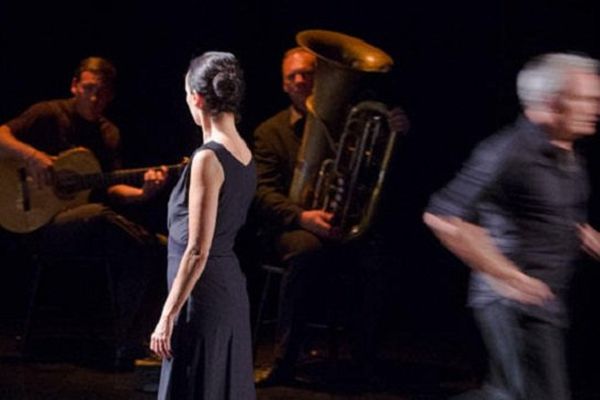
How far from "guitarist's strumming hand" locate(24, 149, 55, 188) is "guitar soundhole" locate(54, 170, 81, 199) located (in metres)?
0.05

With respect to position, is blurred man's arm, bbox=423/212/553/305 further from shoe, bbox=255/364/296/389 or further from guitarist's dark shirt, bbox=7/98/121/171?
guitarist's dark shirt, bbox=7/98/121/171

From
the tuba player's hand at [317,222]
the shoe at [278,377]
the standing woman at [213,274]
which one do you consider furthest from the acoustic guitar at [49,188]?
the standing woman at [213,274]

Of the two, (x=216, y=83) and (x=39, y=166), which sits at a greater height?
(x=216, y=83)

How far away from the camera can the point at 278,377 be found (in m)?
6.19

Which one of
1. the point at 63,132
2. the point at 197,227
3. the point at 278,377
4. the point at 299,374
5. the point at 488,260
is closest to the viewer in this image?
the point at 488,260

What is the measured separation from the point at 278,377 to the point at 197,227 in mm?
2133

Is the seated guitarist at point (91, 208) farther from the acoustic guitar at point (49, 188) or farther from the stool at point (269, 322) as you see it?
the stool at point (269, 322)

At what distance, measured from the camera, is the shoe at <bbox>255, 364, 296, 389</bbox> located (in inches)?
243

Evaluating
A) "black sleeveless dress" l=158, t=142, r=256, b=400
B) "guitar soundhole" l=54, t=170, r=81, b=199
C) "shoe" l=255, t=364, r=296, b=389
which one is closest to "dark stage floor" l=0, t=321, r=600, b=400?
"shoe" l=255, t=364, r=296, b=389

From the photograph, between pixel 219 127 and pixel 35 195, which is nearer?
pixel 219 127

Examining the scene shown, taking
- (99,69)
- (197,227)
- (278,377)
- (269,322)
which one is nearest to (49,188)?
(99,69)

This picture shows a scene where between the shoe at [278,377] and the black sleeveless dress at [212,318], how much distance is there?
1.78 metres

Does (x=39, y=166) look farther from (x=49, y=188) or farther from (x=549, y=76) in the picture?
(x=549, y=76)

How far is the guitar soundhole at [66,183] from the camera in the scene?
261 inches
